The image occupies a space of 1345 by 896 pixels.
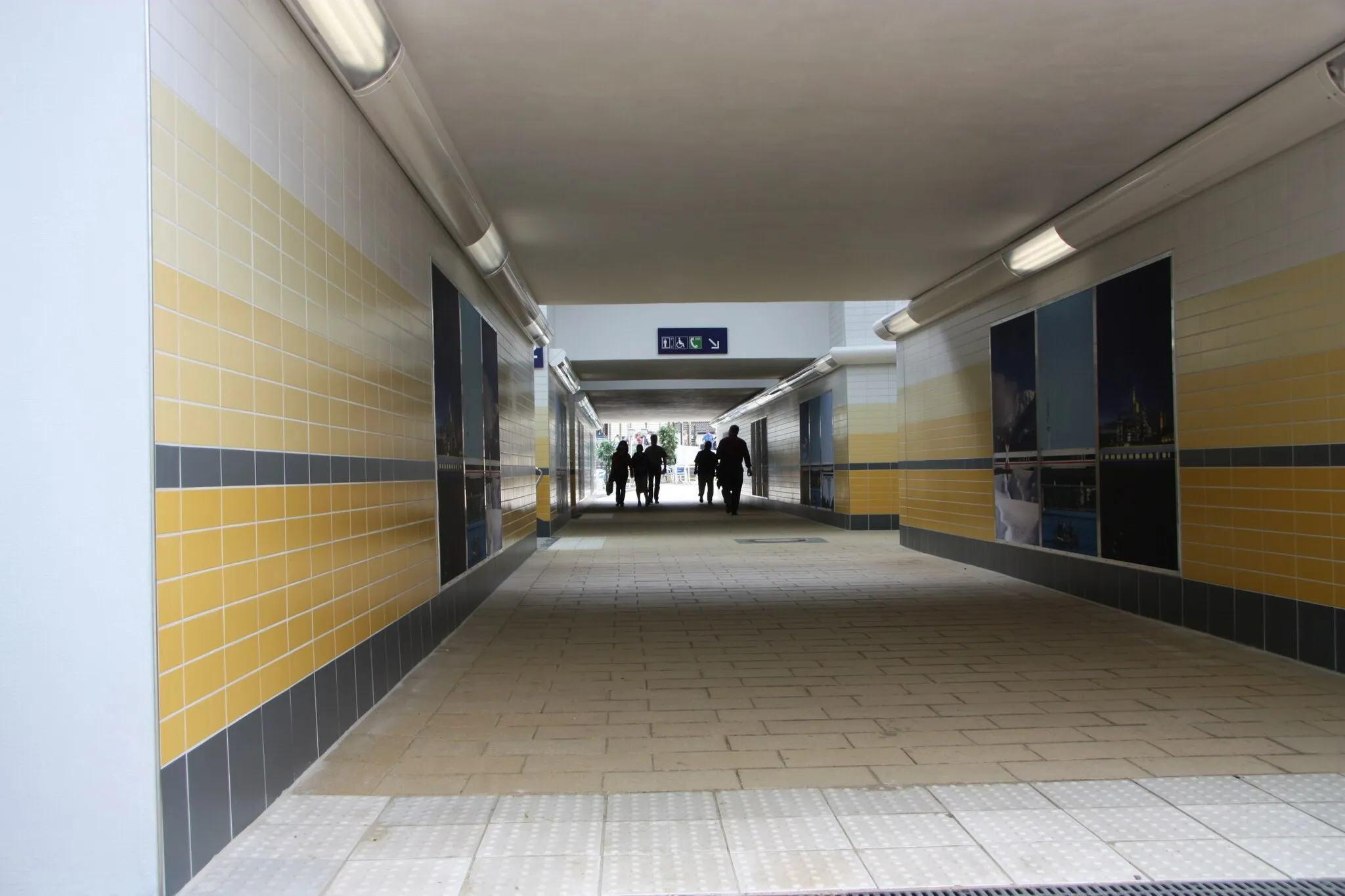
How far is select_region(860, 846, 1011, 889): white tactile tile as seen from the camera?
2.54 m

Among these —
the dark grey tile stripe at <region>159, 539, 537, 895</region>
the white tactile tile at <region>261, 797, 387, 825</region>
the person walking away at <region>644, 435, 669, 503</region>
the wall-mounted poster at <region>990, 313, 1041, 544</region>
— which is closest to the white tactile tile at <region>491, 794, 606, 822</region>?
the white tactile tile at <region>261, 797, 387, 825</region>

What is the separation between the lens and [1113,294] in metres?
6.84

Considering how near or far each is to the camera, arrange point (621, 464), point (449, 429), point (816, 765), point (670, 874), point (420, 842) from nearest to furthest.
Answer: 1. point (670, 874)
2. point (420, 842)
3. point (816, 765)
4. point (449, 429)
5. point (621, 464)

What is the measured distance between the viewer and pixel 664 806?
123 inches

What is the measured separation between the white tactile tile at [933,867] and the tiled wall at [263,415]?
6.13 ft

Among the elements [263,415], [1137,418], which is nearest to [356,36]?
[263,415]

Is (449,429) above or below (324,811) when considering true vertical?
above

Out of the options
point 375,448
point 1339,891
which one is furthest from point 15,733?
point 1339,891

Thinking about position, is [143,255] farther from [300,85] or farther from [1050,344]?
[1050,344]

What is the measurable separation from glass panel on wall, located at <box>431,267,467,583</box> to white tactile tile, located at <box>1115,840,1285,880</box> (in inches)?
168

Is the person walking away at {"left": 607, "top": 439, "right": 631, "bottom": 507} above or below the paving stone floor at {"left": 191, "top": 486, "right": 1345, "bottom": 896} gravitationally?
above

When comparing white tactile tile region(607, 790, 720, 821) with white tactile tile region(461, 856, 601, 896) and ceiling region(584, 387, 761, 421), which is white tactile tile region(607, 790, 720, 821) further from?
ceiling region(584, 387, 761, 421)

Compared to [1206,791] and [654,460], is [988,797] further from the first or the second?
Result: [654,460]

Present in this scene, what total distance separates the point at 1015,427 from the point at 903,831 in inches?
244
